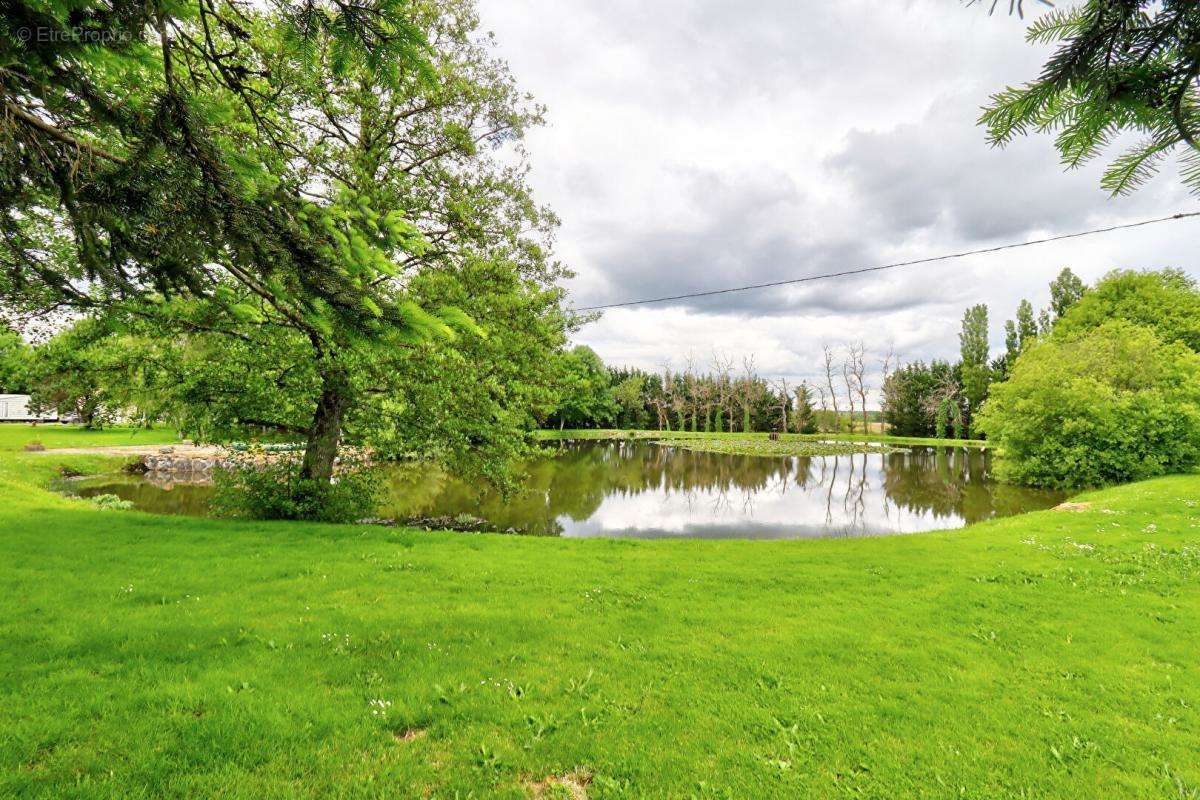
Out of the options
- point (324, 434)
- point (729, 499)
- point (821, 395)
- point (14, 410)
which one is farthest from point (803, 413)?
point (14, 410)

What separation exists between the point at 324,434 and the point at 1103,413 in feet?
105

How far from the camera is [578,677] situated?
4.93 m

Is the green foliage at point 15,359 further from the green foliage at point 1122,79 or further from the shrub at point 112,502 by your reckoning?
the green foliage at point 1122,79

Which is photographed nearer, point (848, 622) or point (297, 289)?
point (297, 289)

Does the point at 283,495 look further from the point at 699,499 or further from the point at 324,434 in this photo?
the point at 699,499

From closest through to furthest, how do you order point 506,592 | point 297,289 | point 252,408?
1. point 297,289
2. point 506,592
3. point 252,408

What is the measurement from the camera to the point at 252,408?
11500mm

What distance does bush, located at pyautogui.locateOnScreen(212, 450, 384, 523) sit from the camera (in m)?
12.7

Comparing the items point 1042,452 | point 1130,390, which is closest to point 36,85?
point 1042,452

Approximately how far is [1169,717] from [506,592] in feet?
24.5

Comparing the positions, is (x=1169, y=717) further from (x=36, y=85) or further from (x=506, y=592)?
(x=36, y=85)

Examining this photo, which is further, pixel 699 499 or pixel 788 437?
pixel 788 437

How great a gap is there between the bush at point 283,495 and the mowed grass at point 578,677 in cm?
335

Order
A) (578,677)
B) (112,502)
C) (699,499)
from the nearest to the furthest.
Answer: (578,677) → (112,502) → (699,499)
